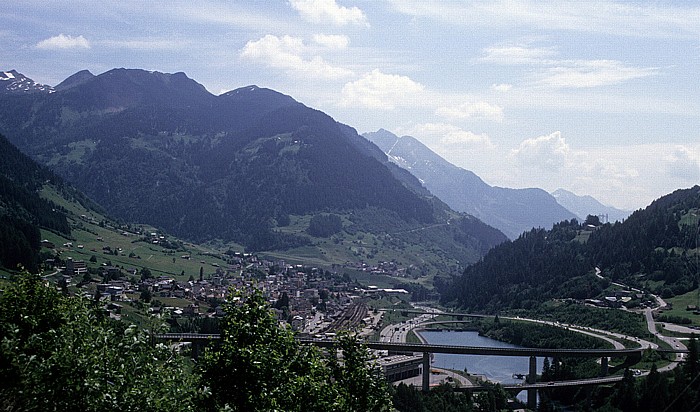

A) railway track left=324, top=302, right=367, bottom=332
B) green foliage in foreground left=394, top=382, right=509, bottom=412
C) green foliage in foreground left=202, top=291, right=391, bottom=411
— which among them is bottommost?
railway track left=324, top=302, right=367, bottom=332

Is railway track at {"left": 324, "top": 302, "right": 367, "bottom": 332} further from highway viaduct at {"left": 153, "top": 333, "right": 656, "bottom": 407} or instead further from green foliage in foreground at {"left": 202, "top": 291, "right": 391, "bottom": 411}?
green foliage in foreground at {"left": 202, "top": 291, "right": 391, "bottom": 411}

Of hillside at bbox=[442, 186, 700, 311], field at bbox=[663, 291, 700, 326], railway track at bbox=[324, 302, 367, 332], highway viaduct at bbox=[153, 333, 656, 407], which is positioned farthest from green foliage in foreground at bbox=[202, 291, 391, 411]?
hillside at bbox=[442, 186, 700, 311]

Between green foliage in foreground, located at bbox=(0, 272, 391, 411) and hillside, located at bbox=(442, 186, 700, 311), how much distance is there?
4269 inches

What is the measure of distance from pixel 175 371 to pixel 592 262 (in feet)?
476

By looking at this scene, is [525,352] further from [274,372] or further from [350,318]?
[274,372]

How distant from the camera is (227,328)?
66.5 feet

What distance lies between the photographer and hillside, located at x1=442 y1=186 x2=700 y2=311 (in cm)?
12662

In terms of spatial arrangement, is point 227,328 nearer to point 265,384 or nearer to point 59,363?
point 265,384

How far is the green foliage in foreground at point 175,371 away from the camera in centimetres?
1464

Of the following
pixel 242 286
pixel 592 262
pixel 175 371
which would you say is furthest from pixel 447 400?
pixel 592 262

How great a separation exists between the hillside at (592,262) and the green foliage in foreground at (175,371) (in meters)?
108

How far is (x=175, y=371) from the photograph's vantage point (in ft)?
55.1

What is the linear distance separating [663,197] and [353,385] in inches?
7401

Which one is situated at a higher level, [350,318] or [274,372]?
[274,372]
